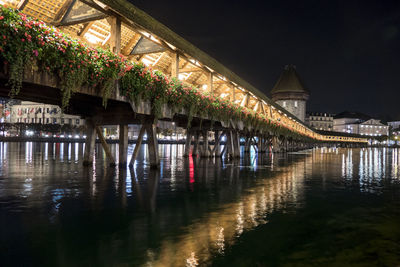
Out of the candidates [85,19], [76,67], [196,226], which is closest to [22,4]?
[85,19]

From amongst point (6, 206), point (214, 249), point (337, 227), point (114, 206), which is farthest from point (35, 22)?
point (337, 227)

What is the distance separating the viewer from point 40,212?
6.36 m

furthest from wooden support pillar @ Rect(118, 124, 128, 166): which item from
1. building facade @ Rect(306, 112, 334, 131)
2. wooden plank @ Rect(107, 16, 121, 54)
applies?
building facade @ Rect(306, 112, 334, 131)

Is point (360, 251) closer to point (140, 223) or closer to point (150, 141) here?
point (140, 223)

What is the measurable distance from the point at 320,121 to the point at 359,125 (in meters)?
21.4

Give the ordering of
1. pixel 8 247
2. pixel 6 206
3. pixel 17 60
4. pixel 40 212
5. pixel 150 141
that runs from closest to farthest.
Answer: pixel 8 247 → pixel 40 212 → pixel 6 206 → pixel 17 60 → pixel 150 141

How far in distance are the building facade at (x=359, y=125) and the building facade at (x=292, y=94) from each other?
345 feet

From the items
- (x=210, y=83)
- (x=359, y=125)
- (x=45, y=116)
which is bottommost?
(x=210, y=83)

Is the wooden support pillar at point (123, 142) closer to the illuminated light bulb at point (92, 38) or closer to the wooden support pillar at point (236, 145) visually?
the illuminated light bulb at point (92, 38)

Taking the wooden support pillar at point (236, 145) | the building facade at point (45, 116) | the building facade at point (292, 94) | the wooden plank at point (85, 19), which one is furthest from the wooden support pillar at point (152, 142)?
the building facade at point (45, 116)

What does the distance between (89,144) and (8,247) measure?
473 inches

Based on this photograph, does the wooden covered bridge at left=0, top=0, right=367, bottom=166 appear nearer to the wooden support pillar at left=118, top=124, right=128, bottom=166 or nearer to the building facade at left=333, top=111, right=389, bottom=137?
the wooden support pillar at left=118, top=124, right=128, bottom=166

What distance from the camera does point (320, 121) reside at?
183125 mm

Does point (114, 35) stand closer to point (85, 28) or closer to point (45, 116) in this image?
point (85, 28)
